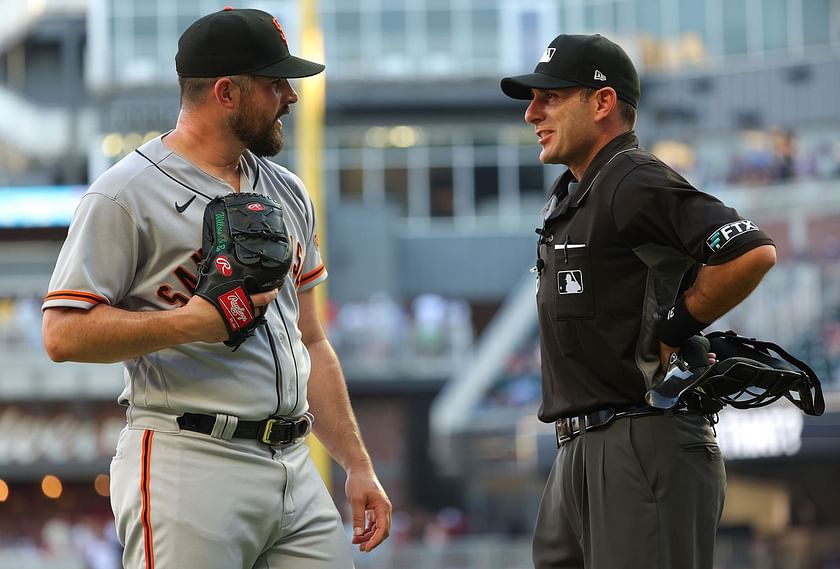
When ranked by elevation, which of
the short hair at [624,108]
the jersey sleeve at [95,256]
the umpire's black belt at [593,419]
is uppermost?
the short hair at [624,108]

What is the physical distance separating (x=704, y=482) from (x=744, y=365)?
364 millimetres

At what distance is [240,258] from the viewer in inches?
136

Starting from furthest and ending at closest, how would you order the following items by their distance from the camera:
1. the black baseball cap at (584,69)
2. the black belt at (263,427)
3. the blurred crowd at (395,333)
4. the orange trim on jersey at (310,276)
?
the blurred crowd at (395,333) → the black baseball cap at (584,69) → the orange trim on jersey at (310,276) → the black belt at (263,427)

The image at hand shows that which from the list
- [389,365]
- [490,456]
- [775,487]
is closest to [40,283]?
[389,365]

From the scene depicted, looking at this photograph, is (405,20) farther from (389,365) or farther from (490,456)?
(490,456)

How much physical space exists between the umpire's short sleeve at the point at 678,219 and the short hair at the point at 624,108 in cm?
31

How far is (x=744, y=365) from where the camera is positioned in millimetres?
3881

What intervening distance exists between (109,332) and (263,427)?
0.50 m

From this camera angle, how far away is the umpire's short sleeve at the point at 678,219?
148 inches

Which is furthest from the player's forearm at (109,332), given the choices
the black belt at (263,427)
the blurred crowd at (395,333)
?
the blurred crowd at (395,333)

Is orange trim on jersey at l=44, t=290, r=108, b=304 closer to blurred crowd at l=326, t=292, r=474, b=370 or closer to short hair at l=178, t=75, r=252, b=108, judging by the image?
short hair at l=178, t=75, r=252, b=108

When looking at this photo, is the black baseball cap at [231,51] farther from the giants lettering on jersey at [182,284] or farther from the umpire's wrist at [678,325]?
the umpire's wrist at [678,325]

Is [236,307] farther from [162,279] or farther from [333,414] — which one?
→ [333,414]

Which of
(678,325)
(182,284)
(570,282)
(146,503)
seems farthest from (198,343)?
(678,325)
